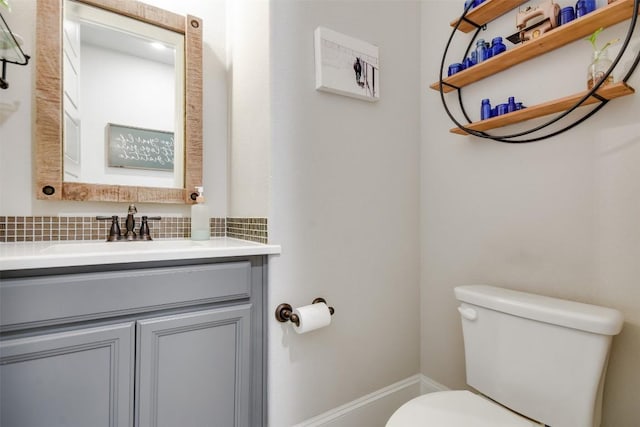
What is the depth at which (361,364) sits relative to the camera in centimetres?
142

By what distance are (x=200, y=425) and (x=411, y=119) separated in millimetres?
1503

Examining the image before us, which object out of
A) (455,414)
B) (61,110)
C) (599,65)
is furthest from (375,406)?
(61,110)

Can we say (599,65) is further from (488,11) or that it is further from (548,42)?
(488,11)

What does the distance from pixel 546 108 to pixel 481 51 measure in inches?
14.0

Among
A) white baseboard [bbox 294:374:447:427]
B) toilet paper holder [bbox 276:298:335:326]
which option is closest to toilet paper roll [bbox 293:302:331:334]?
toilet paper holder [bbox 276:298:335:326]

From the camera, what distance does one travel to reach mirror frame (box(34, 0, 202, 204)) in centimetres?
119

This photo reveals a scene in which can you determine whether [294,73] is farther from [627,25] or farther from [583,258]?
[583,258]

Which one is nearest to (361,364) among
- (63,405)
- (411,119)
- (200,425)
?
(200,425)

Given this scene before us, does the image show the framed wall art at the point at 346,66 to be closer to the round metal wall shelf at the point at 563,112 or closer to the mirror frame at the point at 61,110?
the round metal wall shelf at the point at 563,112

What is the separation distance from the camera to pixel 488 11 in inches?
49.2

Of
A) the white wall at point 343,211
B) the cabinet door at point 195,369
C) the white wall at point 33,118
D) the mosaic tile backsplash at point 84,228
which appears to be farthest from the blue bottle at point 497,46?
the cabinet door at point 195,369

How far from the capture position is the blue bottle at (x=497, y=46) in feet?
3.92

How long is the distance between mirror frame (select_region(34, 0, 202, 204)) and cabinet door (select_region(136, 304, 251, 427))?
63 centimetres

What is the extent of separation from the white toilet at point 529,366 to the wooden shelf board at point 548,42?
0.84m
